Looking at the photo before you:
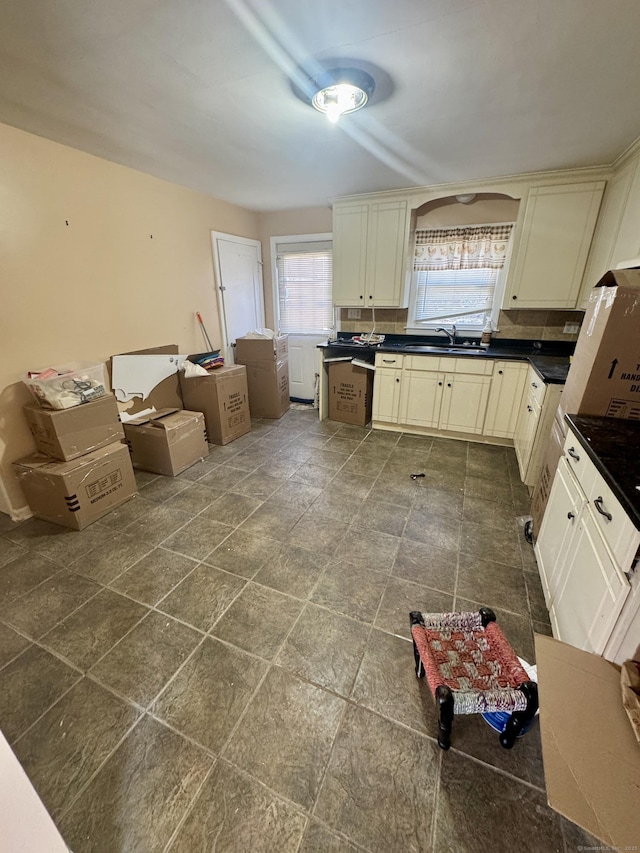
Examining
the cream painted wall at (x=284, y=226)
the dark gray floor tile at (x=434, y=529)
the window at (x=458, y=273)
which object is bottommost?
the dark gray floor tile at (x=434, y=529)

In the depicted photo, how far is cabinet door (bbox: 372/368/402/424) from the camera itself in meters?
3.58

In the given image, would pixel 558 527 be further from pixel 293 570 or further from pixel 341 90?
pixel 341 90

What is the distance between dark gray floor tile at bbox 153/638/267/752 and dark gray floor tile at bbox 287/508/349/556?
74 cm

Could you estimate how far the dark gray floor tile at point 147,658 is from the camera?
135 cm

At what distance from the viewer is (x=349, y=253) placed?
372cm

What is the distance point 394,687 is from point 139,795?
90 cm

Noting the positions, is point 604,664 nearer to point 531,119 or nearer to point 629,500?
point 629,500

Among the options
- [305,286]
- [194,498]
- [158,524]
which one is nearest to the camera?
[158,524]

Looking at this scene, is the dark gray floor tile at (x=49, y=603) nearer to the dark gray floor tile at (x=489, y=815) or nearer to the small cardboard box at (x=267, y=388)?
the dark gray floor tile at (x=489, y=815)

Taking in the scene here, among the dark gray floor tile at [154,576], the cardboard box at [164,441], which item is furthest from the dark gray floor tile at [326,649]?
the cardboard box at [164,441]

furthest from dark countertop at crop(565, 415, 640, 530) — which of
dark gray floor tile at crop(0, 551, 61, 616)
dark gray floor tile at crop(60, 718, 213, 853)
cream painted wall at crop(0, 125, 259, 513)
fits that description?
cream painted wall at crop(0, 125, 259, 513)

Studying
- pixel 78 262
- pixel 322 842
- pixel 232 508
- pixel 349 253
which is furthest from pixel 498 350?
pixel 78 262

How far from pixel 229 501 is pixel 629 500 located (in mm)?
2236

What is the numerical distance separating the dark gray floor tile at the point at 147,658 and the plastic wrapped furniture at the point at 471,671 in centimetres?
101
